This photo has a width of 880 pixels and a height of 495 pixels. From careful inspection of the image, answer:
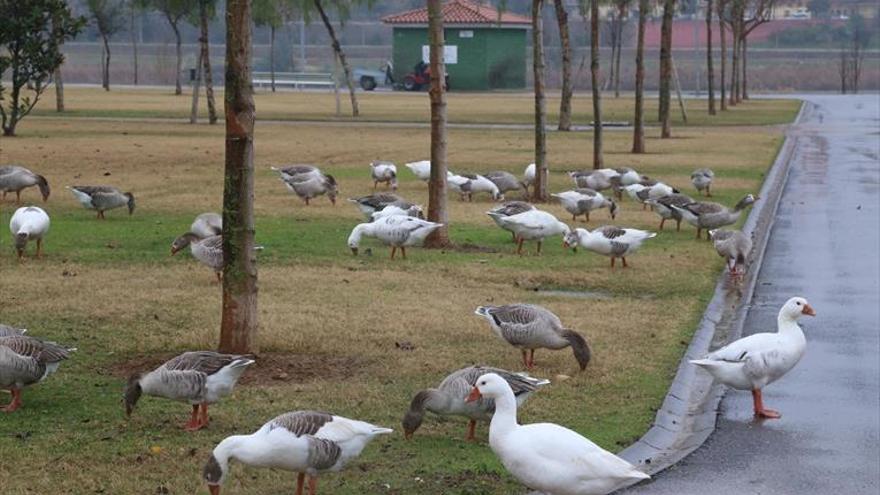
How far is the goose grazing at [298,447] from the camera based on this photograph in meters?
8.27

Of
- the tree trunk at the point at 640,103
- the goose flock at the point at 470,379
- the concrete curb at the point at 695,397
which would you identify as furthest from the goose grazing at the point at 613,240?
the tree trunk at the point at 640,103

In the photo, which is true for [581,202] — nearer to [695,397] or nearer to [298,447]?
[695,397]

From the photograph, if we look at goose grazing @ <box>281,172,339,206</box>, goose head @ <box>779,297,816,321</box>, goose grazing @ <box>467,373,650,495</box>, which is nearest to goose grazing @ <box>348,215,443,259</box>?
goose grazing @ <box>281,172,339,206</box>

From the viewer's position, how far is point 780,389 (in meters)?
12.7

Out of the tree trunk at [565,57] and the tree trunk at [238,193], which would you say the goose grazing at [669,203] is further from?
the tree trunk at [238,193]

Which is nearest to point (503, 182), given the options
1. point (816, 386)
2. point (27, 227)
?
point (27, 227)

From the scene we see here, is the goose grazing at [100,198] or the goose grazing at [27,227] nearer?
the goose grazing at [27,227]

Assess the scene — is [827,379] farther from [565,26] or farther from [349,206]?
[565,26]

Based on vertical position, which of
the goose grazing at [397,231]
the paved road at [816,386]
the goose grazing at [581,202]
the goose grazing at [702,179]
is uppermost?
A: the goose grazing at [702,179]

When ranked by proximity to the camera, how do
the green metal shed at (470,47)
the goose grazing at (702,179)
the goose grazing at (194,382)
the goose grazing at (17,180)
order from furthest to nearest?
the green metal shed at (470,47)
the goose grazing at (702,179)
the goose grazing at (17,180)
the goose grazing at (194,382)

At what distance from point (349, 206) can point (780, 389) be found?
515 inches

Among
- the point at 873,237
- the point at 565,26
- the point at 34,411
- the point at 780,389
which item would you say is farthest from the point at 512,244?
the point at 565,26

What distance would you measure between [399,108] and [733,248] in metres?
48.1

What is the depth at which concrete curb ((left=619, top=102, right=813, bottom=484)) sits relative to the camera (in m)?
10.2
